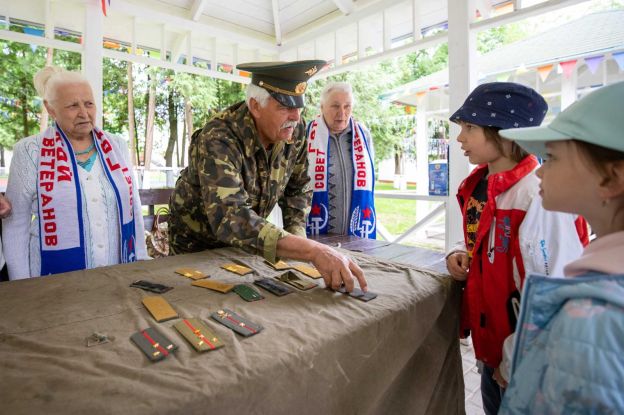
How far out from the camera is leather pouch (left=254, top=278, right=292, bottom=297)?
3.76 ft

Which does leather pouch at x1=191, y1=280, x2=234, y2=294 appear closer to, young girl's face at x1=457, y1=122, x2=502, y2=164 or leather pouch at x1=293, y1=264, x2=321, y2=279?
leather pouch at x1=293, y1=264, x2=321, y2=279

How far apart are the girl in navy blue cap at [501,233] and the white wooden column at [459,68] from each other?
5.86 feet

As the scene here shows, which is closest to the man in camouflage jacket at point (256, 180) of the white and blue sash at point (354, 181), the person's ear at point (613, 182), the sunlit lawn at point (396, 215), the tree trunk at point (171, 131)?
the person's ear at point (613, 182)

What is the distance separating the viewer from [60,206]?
192cm

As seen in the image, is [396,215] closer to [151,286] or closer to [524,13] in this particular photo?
[524,13]

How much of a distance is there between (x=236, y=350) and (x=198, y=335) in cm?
11

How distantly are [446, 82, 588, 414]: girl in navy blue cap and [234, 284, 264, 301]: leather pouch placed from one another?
0.76 m

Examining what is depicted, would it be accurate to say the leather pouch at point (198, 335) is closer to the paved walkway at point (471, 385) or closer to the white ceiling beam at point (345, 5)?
the paved walkway at point (471, 385)

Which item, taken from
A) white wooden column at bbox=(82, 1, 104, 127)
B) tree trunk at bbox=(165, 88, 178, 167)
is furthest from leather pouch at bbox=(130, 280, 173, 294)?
tree trunk at bbox=(165, 88, 178, 167)

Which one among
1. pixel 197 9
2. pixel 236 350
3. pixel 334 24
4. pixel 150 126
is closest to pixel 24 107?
pixel 150 126

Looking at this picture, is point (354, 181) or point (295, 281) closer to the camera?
point (295, 281)

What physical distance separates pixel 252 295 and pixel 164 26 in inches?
169

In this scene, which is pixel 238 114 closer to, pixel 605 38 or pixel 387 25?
pixel 387 25

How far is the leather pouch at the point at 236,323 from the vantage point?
867 mm
